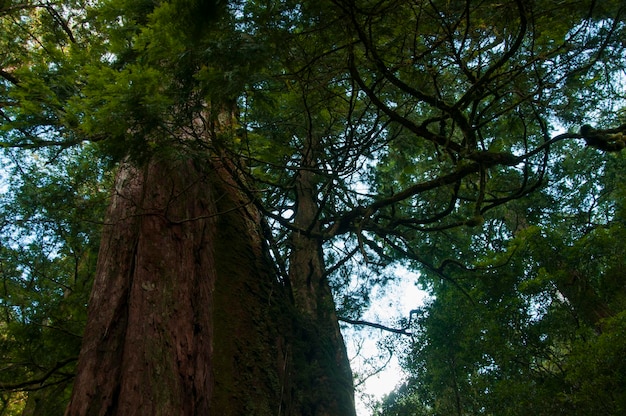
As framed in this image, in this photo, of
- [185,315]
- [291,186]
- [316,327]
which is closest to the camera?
[185,315]

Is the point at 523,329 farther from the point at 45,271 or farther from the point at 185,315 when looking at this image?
the point at 45,271

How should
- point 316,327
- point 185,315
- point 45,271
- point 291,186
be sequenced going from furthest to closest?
point 45,271 → point 291,186 → point 316,327 → point 185,315

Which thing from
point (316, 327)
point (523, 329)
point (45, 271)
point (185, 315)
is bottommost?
point (185, 315)

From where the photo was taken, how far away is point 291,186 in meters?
5.41

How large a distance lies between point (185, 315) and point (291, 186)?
2.60 metres

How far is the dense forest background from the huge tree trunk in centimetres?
2

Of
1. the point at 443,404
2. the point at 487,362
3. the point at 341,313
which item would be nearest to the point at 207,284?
the point at 341,313

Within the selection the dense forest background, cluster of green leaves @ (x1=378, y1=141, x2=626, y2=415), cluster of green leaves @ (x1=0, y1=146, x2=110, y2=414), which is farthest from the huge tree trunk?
cluster of green leaves @ (x1=378, y1=141, x2=626, y2=415)

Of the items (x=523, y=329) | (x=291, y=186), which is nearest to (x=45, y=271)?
(x=291, y=186)

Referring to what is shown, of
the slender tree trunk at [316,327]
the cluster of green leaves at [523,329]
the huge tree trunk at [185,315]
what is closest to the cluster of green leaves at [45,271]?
the huge tree trunk at [185,315]

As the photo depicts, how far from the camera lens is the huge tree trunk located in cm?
273

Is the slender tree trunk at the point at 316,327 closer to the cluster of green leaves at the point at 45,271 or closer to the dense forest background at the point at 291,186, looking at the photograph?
the dense forest background at the point at 291,186

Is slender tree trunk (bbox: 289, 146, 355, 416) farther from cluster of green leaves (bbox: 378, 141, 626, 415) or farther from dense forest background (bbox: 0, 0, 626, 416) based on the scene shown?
cluster of green leaves (bbox: 378, 141, 626, 415)

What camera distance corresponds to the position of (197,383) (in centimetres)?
290
